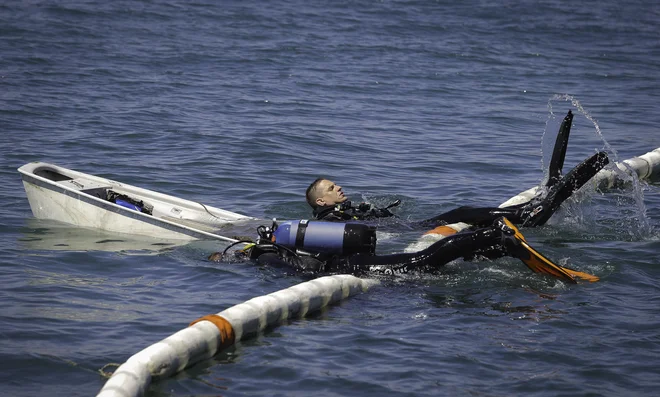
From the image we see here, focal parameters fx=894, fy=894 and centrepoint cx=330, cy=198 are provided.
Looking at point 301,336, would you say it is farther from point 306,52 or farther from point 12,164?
point 306,52

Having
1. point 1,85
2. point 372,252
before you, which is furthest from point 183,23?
point 372,252

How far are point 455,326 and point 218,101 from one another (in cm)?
1182

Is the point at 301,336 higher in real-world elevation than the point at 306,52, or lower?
lower

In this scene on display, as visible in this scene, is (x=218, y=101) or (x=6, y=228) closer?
(x=6, y=228)

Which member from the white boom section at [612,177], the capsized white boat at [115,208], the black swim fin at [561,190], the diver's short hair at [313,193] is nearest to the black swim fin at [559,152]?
the black swim fin at [561,190]

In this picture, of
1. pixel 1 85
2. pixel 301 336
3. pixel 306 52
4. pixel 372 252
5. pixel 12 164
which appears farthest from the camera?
pixel 306 52

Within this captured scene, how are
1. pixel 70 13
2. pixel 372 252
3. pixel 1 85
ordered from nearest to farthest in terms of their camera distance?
pixel 372 252 < pixel 1 85 < pixel 70 13

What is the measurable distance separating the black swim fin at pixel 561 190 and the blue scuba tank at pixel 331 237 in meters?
2.30

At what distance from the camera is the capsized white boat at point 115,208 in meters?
9.21

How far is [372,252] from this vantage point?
26.2 feet

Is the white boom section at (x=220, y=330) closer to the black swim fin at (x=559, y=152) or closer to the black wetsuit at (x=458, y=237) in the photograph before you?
the black wetsuit at (x=458, y=237)

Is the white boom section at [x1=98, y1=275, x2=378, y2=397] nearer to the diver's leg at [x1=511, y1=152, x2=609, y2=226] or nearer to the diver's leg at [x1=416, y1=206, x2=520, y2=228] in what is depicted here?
the diver's leg at [x1=416, y1=206, x2=520, y2=228]

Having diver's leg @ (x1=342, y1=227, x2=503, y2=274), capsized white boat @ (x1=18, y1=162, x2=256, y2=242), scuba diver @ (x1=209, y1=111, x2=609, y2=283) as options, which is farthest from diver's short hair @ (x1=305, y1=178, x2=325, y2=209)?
diver's leg @ (x1=342, y1=227, x2=503, y2=274)

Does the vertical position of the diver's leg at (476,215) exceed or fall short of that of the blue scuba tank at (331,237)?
it exceeds it
